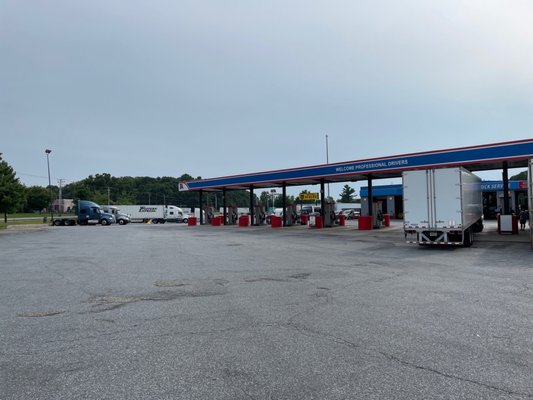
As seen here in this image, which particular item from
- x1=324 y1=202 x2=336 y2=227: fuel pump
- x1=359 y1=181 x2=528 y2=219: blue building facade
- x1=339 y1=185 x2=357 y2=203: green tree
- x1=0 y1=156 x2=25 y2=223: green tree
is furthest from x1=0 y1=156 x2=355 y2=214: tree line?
x1=324 y1=202 x2=336 y2=227: fuel pump

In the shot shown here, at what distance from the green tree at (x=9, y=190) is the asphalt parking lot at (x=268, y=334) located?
3820 cm

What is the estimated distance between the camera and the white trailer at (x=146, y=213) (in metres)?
68.7

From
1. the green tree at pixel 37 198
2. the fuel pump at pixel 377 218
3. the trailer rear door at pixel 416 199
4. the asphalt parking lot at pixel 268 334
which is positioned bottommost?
the asphalt parking lot at pixel 268 334

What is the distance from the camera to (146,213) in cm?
7019

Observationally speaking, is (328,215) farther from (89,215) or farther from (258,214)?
(89,215)

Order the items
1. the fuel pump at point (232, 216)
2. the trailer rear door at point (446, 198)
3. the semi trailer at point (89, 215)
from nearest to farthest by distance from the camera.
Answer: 1. the trailer rear door at point (446, 198)
2. the fuel pump at point (232, 216)
3. the semi trailer at point (89, 215)

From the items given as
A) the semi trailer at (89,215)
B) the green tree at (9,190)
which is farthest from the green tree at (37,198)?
the green tree at (9,190)

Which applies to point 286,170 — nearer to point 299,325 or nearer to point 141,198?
point 299,325

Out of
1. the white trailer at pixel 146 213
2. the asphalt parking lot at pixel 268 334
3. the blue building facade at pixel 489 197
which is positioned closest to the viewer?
the asphalt parking lot at pixel 268 334

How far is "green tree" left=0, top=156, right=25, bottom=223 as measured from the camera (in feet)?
144

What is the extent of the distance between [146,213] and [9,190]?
88.2 feet

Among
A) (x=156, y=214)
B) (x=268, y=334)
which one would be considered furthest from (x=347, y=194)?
(x=268, y=334)

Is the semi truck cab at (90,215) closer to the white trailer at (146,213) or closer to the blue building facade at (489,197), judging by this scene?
the white trailer at (146,213)

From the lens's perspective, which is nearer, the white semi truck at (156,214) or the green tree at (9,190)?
the green tree at (9,190)
